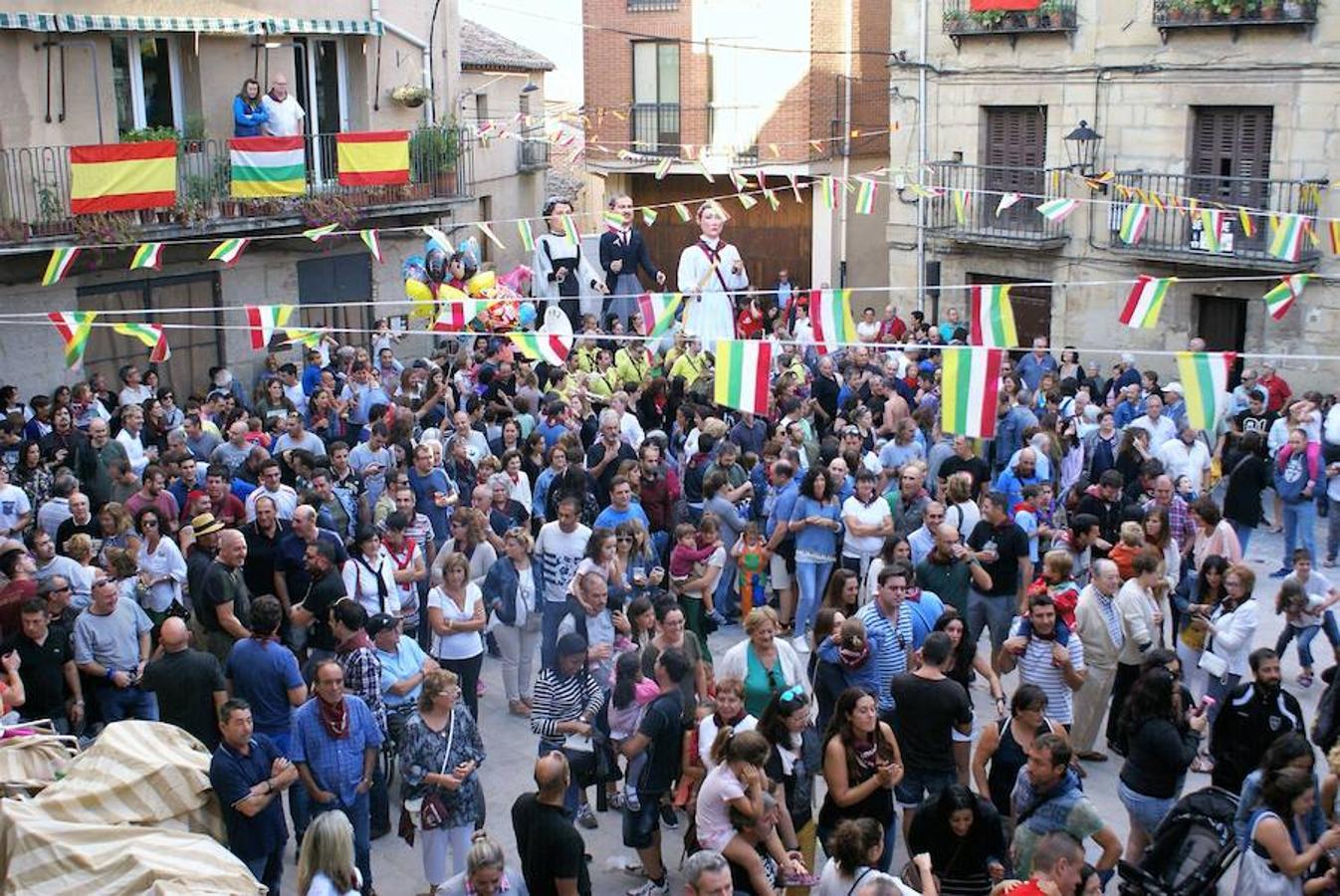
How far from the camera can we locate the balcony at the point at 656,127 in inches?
1275

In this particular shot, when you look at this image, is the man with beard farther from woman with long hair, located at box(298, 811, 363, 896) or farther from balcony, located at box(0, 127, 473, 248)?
balcony, located at box(0, 127, 473, 248)

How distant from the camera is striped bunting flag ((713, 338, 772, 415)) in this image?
11977mm

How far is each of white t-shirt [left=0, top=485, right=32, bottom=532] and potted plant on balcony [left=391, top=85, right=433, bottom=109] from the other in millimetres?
12192

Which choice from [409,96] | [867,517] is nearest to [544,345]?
[867,517]

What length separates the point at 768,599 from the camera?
12781 millimetres

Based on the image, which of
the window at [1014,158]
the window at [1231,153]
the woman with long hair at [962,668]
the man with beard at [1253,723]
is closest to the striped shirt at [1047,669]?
the woman with long hair at [962,668]

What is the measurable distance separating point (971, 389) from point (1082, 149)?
13.9 meters

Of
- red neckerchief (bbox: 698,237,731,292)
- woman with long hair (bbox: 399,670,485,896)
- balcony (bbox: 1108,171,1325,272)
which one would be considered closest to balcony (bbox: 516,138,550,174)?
red neckerchief (bbox: 698,237,731,292)

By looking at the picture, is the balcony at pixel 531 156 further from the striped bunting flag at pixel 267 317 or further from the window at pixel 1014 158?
the striped bunting flag at pixel 267 317

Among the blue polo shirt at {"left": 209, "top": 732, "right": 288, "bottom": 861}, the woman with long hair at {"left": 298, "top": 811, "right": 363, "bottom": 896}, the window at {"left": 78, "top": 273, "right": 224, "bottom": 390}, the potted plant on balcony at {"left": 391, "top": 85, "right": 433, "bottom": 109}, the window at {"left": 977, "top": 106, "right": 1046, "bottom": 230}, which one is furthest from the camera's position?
the window at {"left": 977, "top": 106, "right": 1046, "bottom": 230}

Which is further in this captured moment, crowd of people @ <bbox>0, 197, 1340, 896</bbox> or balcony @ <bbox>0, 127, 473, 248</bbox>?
balcony @ <bbox>0, 127, 473, 248</bbox>

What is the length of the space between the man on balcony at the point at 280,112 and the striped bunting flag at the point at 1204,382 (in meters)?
13.3

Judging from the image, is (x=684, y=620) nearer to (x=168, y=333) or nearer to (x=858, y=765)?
(x=858, y=765)

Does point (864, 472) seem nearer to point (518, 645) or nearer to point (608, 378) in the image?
point (518, 645)
